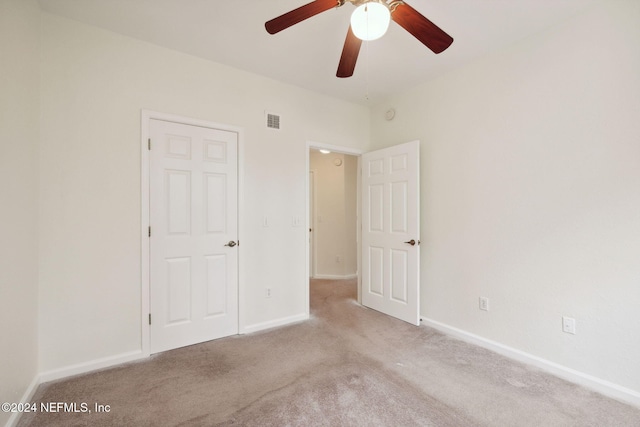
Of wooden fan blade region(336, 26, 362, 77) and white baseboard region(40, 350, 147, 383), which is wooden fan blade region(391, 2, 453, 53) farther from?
white baseboard region(40, 350, 147, 383)

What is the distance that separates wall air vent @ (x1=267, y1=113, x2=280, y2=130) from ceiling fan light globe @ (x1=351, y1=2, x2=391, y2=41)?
173 centimetres

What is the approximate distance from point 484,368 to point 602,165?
1.70 meters

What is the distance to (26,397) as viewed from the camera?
1.75 meters

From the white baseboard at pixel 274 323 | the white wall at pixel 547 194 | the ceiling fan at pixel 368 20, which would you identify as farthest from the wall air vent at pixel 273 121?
the white baseboard at pixel 274 323

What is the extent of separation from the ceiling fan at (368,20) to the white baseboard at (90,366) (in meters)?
2.63

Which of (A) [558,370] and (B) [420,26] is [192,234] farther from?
(A) [558,370]

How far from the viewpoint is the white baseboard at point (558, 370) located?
1.82m

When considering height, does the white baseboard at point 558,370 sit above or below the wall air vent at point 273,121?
below

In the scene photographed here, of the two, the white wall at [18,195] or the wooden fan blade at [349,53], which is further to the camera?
the wooden fan blade at [349,53]

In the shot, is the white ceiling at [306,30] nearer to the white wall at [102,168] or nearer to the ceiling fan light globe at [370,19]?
the white wall at [102,168]

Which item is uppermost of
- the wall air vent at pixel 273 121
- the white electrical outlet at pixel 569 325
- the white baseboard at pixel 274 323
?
the wall air vent at pixel 273 121

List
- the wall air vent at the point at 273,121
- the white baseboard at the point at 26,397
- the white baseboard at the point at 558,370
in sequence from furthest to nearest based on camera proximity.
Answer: the wall air vent at the point at 273,121 → the white baseboard at the point at 558,370 → the white baseboard at the point at 26,397

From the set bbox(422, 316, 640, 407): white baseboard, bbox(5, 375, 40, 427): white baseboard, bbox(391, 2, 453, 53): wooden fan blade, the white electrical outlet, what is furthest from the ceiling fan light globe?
bbox(5, 375, 40, 427): white baseboard

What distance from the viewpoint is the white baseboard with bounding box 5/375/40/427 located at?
5.07 ft
